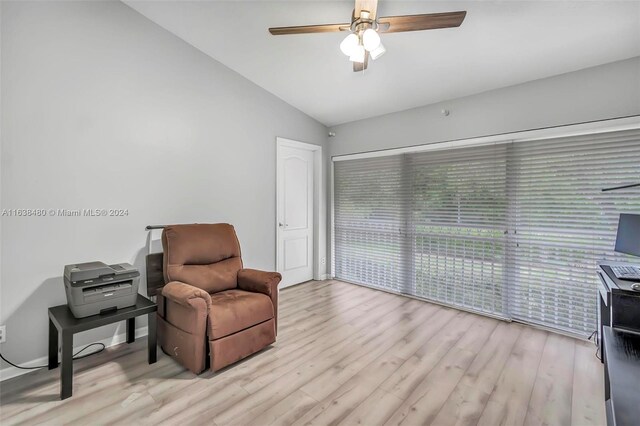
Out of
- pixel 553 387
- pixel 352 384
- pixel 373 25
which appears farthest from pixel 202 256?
pixel 553 387

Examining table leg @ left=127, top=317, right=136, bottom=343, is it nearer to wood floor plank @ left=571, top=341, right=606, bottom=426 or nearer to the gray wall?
wood floor plank @ left=571, top=341, right=606, bottom=426

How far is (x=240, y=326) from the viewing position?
7.41ft

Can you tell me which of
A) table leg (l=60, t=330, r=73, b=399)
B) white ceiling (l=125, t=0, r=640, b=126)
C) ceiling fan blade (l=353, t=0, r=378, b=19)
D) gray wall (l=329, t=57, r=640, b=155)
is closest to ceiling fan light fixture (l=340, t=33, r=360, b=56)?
ceiling fan blade (l=353, t=0, r=378, b=19)

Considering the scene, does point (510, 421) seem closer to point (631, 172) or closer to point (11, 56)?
point (631, 172)

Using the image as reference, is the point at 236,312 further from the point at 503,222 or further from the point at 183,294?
the point at 503,222

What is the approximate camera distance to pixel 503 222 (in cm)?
307

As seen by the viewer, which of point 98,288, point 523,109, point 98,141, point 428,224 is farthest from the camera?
point 428,224

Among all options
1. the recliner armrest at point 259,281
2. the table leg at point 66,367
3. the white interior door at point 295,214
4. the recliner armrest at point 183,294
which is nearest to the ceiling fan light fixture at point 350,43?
the recliner armrest at point 259,281

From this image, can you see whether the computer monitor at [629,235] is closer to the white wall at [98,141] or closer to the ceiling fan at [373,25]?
the ceiling fan at [373,25]

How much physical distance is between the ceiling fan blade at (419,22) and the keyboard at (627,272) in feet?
6.90

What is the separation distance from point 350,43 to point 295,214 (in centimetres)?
276

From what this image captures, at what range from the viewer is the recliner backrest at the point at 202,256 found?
2.54 metres

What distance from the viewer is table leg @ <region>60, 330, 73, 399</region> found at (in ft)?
6.07

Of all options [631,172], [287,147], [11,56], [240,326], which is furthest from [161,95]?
[631,172]
